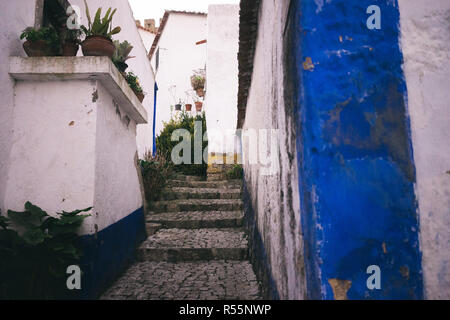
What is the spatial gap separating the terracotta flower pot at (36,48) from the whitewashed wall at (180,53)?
9.75 m

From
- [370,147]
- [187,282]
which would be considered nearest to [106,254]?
[187,282]

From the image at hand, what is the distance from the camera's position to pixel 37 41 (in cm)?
223

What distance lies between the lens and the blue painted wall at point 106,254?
2.16 meters

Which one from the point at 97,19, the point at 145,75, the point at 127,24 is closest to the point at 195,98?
the point at 145,75

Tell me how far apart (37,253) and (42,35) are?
1942mm

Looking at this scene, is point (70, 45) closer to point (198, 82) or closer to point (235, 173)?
point (235, 173)

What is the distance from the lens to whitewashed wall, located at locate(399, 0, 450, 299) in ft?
3.48

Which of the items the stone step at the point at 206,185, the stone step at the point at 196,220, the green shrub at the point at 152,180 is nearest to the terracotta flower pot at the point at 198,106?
the stone step at the point at 206,185

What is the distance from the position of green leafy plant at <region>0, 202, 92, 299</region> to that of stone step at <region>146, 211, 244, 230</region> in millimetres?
2083

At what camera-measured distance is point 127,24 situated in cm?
533

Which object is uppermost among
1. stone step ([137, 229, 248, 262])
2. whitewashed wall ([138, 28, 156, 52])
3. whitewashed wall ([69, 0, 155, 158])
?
whitewashed wall ([138, 28, 156, 52])

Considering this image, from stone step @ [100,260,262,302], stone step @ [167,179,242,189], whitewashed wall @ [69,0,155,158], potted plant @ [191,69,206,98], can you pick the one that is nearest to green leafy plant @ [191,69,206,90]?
potted plant @ [191,69,206,98]

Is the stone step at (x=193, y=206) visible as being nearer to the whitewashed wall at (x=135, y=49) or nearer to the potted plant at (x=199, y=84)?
the whitewashed wall at (x=135, y=49)

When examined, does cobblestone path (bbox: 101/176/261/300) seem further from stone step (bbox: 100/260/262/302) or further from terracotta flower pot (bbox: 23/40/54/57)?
terracotta flower pot (bbox: 23/40/54/57)
